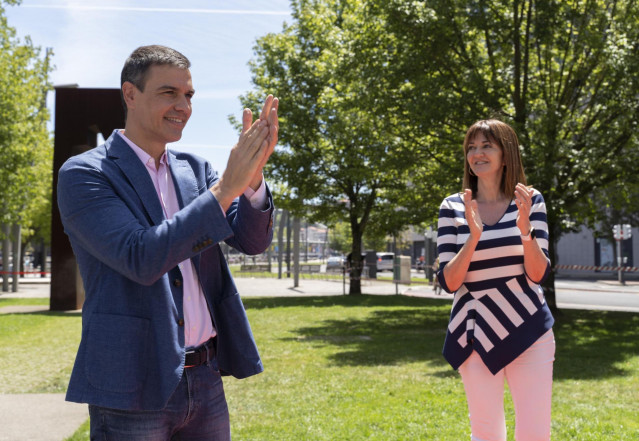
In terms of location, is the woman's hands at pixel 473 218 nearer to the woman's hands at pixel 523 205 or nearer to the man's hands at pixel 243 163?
the woman's hands at pixel 523 205

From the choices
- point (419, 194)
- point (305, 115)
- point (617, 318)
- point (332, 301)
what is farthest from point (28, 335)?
point (305, 115)

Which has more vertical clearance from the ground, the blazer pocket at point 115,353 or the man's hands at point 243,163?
the man's hands at point 243,163

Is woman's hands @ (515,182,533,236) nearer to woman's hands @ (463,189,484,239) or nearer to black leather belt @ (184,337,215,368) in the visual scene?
woman's hands @ (463,189,484,239)

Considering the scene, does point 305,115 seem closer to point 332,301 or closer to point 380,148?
point 332,301

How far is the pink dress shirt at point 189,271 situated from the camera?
2.06m

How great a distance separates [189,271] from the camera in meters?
2.09

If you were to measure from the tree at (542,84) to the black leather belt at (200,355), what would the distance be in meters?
11.8

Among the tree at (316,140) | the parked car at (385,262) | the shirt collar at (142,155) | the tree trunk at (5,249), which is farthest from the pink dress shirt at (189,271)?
the parked car at (385,262)

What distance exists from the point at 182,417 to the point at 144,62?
107 cm

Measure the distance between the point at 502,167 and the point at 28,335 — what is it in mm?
12293

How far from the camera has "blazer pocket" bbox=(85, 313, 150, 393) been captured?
1832 mm

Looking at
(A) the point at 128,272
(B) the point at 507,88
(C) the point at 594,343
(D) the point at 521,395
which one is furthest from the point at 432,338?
(A) the point at 128,272

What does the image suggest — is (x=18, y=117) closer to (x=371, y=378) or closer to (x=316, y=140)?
(x=316, y=140)

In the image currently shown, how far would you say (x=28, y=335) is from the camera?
13500 mm
